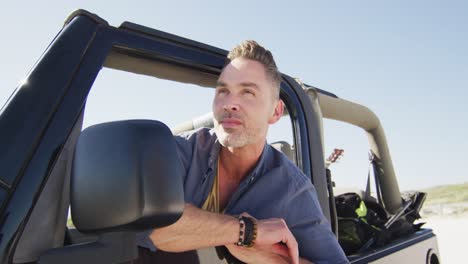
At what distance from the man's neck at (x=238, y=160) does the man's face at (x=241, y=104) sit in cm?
5

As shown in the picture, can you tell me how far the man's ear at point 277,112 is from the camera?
2.03m

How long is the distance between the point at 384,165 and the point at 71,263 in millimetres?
3036

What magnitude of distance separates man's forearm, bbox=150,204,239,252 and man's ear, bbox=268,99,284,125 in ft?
2.24

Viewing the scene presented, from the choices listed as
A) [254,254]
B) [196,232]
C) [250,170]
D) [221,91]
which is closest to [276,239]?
[254,254]

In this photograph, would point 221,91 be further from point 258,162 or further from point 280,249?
point 280,249

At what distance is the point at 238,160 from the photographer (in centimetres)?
191

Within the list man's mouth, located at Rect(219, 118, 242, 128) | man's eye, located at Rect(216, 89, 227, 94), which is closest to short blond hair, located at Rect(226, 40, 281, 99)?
man's eye, located at Rect(216, 89, 227, 94)

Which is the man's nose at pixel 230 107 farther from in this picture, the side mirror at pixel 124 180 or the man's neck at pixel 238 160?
the side mirror at pixel 124 180

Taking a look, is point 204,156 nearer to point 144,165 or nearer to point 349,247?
point 144,165

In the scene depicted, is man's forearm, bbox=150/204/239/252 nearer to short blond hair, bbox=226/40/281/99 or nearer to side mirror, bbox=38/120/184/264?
side mirror, bbox=38/120/184/264

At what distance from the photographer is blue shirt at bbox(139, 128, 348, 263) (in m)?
1.72

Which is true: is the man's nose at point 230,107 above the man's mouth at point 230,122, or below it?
above

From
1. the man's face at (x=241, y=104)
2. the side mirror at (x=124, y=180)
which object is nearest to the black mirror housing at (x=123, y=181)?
the side mirror at (x=124, y=180)

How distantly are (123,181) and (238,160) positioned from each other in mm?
1109
